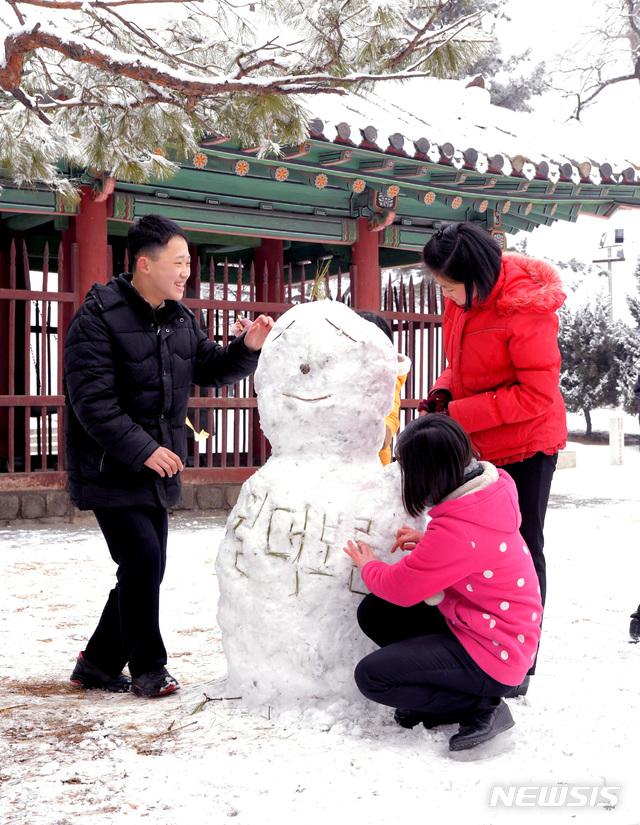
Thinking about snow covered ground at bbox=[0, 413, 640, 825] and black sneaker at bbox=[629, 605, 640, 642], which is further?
black sneaker at bbox=[629, 605, 640, 642]

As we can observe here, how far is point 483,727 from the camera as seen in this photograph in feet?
7.61

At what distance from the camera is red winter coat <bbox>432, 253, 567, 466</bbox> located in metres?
2.69

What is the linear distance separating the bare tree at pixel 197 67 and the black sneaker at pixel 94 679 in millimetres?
2053

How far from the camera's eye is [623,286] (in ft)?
103

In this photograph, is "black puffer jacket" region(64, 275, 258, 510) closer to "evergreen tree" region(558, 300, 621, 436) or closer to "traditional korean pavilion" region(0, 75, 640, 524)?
"traditional korean pavilion" region(0, 75, 640, 524)

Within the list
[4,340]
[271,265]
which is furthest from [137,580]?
[271,265]

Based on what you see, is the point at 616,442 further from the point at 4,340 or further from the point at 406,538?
the point at 406,538

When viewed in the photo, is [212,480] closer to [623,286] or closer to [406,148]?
[406,148]

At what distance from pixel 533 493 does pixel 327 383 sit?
2.64 ft

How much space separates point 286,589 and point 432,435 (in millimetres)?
652

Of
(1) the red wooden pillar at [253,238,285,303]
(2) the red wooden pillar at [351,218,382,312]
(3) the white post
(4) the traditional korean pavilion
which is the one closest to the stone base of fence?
(4) the traditional korean pavilion

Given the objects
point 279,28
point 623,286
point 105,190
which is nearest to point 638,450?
point 105,190

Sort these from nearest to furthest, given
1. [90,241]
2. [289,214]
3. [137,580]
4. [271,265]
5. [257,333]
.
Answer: [137,580] < [257,333] < [90,241] < [289,214] < [271,265]

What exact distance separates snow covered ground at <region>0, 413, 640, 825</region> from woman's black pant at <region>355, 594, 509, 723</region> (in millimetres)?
121
